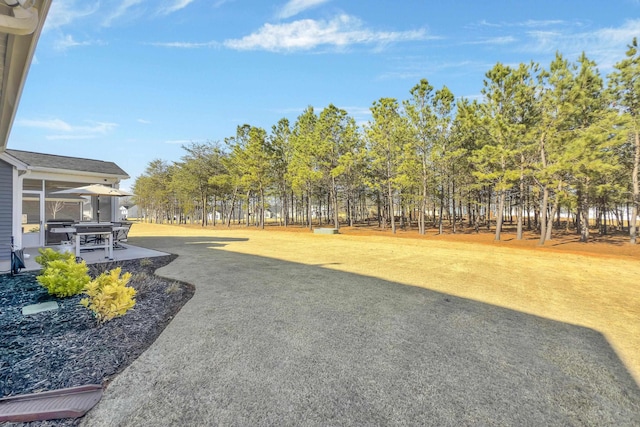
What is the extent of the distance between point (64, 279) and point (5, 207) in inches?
220

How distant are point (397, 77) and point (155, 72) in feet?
45.5

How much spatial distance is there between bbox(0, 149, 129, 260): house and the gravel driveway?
7566 millimetres

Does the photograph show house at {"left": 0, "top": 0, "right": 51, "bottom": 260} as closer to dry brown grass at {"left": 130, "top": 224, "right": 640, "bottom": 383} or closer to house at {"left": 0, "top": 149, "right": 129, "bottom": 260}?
house at {"left": 0, "top": 149, "right": 129, "bottom": 260}

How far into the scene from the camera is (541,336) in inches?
138

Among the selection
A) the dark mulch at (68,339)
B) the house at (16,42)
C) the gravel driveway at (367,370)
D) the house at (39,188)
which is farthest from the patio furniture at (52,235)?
the gravel driveway at (367,370)

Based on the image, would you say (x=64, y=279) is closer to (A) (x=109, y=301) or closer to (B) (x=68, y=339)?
(A) (x=109, y=301)

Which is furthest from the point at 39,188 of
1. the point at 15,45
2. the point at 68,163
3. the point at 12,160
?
the point at 15,45

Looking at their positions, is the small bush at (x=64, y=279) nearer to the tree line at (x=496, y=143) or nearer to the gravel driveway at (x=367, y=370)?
the gravel driveway at (x=367, y=370)

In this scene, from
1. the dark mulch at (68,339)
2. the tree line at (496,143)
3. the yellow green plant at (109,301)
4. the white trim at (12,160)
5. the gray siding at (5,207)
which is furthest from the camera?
the tree line at (496,143)

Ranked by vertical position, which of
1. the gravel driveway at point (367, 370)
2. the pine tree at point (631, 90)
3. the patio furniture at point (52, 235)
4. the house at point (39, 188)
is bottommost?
Result: the gravel driveway at point (367, 370)

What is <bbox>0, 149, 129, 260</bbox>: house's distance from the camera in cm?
774

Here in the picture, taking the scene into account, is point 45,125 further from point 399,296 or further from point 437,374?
point 437,374

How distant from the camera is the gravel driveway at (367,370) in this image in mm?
2090

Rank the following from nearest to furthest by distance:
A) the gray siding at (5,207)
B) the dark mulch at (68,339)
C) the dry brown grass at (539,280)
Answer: the dark mulch at (68,339), the dry brown grass at (539,280), the gray siding at (5,207)
